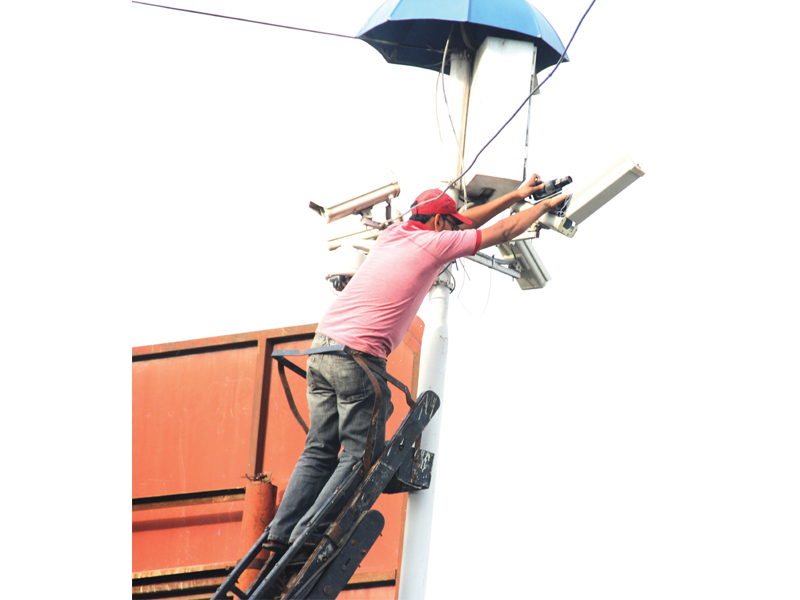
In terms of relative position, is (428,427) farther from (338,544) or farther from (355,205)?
(355,205)

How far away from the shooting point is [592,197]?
479 centimetres

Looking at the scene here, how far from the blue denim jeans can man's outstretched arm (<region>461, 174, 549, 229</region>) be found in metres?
1.10

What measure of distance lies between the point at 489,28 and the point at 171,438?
4.55m

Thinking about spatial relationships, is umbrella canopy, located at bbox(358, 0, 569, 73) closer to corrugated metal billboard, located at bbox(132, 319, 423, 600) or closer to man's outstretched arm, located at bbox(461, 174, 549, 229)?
man's outstretched arm, located at bbox(461, 174, 549, 229)

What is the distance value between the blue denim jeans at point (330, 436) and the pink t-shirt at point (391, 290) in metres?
0.11

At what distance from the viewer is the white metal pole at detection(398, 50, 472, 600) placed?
188 inches

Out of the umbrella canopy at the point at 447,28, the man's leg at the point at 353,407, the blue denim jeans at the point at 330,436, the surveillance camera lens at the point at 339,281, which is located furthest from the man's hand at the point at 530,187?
the man's leg at the point at 353,407

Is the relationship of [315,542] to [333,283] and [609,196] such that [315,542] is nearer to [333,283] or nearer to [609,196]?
[333,283]

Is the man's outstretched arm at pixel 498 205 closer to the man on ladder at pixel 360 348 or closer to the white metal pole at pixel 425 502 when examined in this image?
the man on ladder at pixel 360 348

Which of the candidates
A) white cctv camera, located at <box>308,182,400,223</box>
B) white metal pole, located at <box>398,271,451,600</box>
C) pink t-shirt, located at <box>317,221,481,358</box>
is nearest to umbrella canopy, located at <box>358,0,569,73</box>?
white cctv camera, located at <box>308,182,400,223</box>

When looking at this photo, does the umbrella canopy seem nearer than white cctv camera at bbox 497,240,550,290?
Yes

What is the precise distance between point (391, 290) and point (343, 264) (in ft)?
2.20

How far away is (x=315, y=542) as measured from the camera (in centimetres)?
417

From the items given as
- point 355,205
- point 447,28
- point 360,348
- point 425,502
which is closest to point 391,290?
point 360,348
